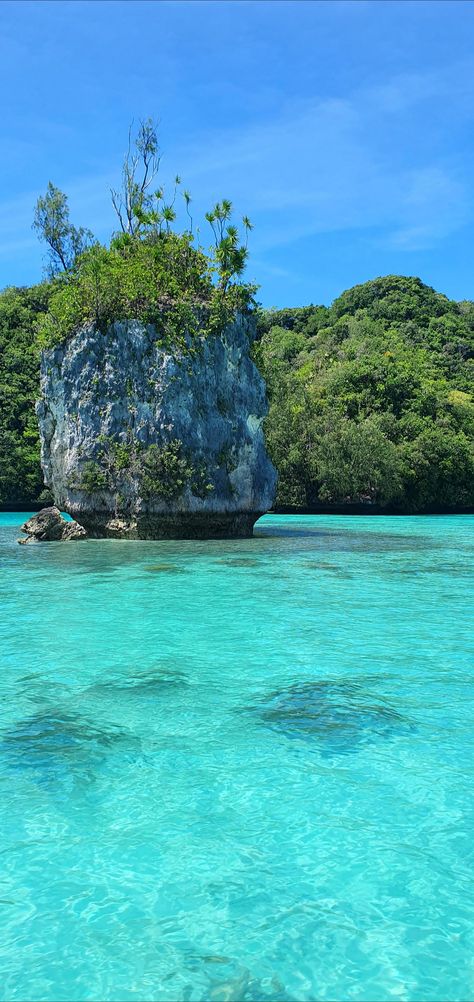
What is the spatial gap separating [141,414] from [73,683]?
667 inches

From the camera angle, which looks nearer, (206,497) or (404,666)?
(404,666)

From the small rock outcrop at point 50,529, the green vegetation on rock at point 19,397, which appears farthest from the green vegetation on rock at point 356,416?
the small rock outcrop at point 50,529

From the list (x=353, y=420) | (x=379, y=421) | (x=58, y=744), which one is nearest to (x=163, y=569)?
(x=58, y=744)

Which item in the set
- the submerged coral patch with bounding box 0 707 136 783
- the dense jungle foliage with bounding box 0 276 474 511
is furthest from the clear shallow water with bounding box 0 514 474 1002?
the dense jungle foliage with bounding box 0 276 474 511

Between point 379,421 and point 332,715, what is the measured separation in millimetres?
43982

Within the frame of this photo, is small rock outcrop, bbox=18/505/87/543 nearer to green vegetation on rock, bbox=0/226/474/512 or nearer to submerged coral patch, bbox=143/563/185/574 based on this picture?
submerged coral patch, bbox=143/563/185/574

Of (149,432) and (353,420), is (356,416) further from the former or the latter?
(149,432)

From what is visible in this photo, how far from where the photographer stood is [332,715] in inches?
252

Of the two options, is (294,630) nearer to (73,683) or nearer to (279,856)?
(73,683)

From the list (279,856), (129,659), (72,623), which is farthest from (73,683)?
(279,856)

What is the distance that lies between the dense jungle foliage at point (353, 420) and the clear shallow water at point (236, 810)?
36.1 m

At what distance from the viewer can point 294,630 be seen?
10.0m

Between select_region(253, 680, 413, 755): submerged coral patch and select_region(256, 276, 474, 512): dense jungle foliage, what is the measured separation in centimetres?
3638

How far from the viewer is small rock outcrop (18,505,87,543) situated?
80.8 feet
